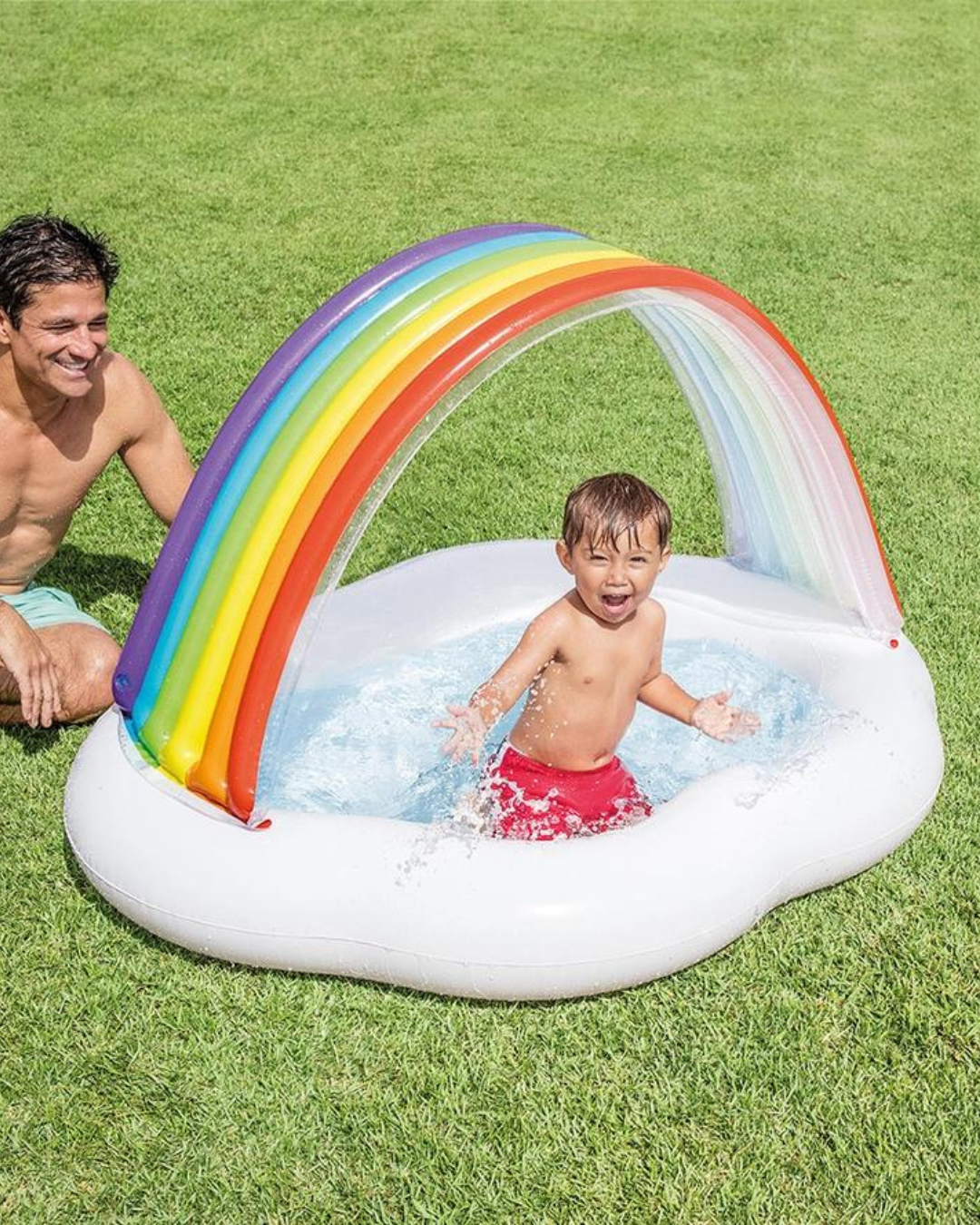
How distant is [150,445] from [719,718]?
6.32 feet

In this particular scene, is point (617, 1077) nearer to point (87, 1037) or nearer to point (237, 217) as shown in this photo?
point (87, 1037)

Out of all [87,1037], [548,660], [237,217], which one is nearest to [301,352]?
[548,660]

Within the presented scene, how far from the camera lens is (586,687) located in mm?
3488

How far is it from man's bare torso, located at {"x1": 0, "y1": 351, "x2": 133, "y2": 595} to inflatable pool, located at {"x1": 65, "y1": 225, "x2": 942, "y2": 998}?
31.6 inches

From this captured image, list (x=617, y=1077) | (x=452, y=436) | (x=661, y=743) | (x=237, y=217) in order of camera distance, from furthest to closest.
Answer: (x=237, y=217)
(x=452, y=436)
(x=661, y=743)
(x=617, y=1077)

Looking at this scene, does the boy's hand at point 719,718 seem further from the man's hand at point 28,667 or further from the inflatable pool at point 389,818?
the man's hand at point 28,667

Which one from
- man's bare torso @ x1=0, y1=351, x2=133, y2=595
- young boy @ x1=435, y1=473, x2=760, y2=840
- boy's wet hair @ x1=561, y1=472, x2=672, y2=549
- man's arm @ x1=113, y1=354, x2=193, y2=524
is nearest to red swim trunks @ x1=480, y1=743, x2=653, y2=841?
young boy @ x1=435, y1=473, x2=760, y2=840

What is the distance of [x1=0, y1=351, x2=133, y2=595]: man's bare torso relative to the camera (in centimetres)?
385

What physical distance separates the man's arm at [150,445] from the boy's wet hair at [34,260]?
17.0 inches

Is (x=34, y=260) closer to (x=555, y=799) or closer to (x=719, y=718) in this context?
(x=555, y=799)

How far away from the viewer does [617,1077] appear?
9.54 ft

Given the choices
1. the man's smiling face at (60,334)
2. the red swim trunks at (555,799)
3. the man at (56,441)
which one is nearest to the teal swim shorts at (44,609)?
the man at (56,441)

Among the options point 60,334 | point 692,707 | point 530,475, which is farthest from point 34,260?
point 530,475

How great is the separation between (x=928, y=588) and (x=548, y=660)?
6.44 ft
